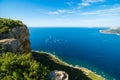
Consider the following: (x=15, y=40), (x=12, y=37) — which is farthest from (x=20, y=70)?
(x=12, y=37)

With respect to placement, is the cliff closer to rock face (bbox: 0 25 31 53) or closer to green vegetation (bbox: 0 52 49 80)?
rock face (bbox: 0 25 31 53)

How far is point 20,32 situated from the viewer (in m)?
66.6

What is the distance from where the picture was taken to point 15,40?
169ft

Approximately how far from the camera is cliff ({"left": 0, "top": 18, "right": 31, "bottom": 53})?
4800cm

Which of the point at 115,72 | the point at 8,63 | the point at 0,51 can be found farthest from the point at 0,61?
the point at 115,72

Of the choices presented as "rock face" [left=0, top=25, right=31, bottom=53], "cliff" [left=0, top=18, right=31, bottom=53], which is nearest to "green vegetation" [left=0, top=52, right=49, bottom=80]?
"rock face" [left=0, top=25, right=31, bottom=53]

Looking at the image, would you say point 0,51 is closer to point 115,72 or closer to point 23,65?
point 23,65

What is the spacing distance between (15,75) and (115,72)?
8098 centimetres

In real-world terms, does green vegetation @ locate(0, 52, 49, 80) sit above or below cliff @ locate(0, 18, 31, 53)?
below

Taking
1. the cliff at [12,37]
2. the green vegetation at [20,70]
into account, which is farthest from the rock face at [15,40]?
the green vegetation at [20,70]

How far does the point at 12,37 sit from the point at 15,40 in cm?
1024

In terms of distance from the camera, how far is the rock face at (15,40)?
4796cm

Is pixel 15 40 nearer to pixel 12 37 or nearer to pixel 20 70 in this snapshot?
pixel 12 37

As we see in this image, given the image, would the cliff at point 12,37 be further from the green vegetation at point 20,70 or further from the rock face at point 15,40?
the green vegetation at point 20,70
